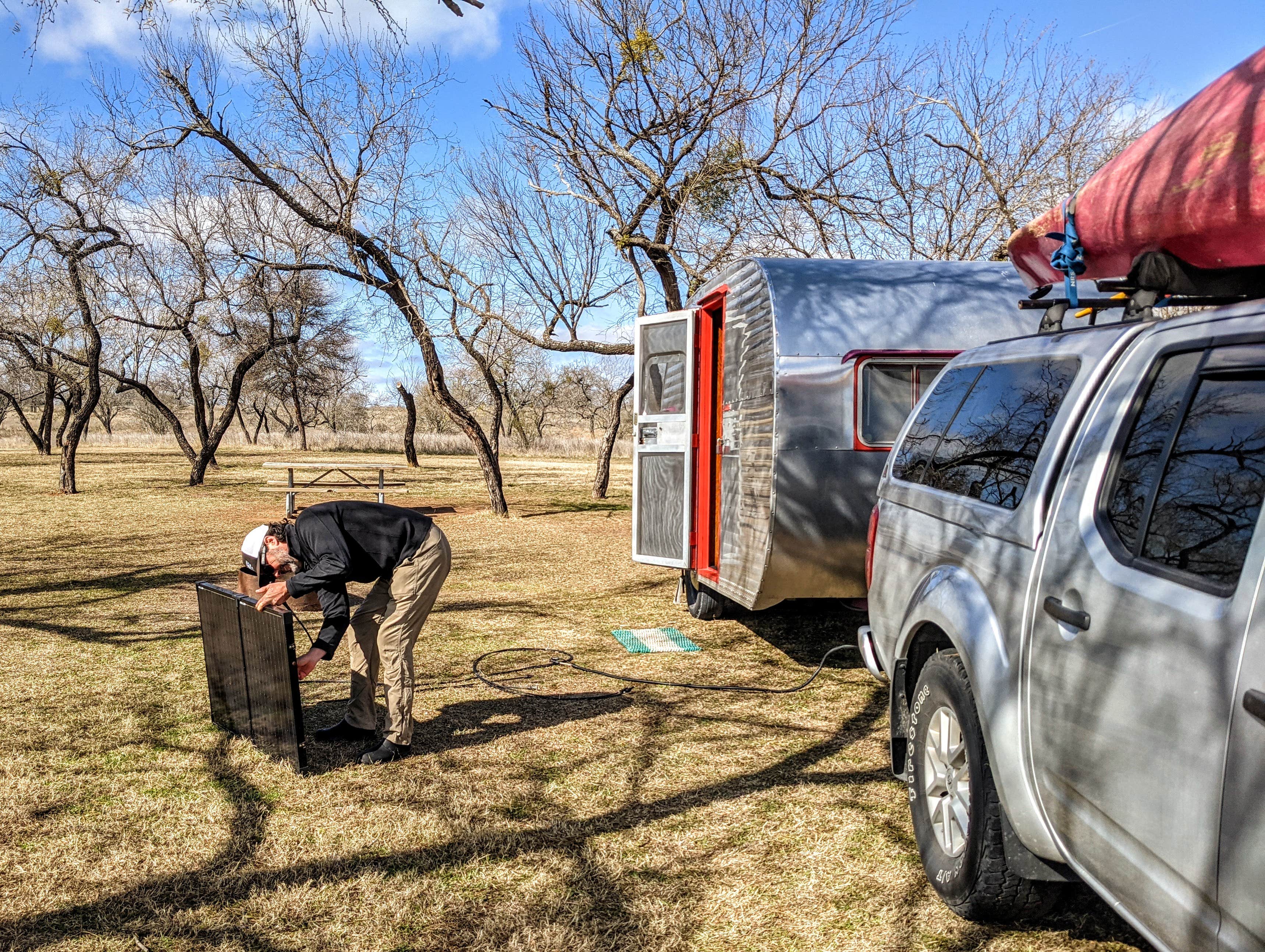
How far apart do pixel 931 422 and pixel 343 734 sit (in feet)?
11.2

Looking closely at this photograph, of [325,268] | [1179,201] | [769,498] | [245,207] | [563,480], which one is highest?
[245,207]

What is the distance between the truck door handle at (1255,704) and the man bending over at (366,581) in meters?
3.64

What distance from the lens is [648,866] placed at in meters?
3.90

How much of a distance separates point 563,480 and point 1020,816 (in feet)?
84.6

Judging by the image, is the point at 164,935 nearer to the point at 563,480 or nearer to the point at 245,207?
the point at 245,207

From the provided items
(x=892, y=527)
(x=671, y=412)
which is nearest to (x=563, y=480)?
(x=671, y=412)

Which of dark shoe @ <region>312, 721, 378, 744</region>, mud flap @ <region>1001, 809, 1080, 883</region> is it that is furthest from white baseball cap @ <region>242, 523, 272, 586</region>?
mud flap @ <region>1001, 809, 1080, 883</region>

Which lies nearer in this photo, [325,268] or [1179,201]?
[1179,201]

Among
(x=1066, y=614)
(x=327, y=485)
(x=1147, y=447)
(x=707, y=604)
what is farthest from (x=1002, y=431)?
(x=327, y=485)

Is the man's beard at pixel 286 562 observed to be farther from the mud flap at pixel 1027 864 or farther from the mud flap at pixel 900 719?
the mud flap at pixel 1027 864

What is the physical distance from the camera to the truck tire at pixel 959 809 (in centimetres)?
309

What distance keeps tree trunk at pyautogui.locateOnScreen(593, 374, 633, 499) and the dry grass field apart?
1130 centimetres

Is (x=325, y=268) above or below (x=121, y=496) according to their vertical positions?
above

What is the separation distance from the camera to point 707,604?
334 inches
